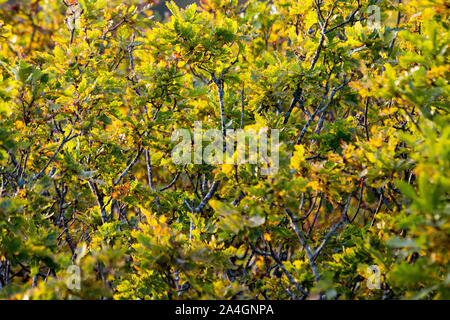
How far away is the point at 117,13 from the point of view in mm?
4270

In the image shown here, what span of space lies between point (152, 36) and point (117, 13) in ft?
3.69

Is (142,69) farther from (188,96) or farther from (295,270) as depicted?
(295,270)

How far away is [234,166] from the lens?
259 centimetres

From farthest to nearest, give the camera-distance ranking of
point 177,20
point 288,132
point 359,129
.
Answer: point 359,129
point 288,132
point 177,20

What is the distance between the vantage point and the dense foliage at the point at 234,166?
217cm

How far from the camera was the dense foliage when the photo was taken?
217cm
